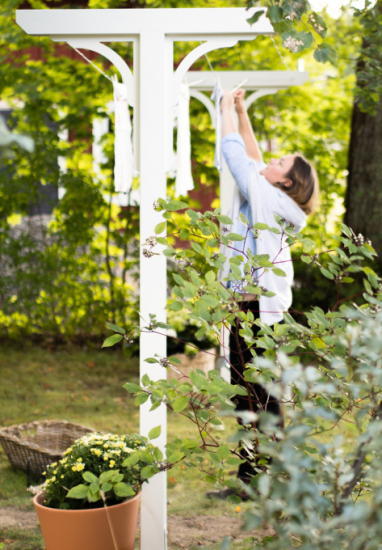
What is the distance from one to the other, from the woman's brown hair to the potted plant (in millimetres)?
1516

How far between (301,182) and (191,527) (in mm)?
1818

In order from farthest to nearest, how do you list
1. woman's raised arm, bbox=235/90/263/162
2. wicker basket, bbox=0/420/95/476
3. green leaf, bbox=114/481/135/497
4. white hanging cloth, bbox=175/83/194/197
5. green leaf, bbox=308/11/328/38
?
1. woman's raised arm, bbox=235/90/263/162
2. wicker basket, bbox=0/420/95/476
3. white hanging cloth, bbox=175/83/194/197
4. green leaf, bbox=308/11/328/38
5. green leaf, bbox=114/481/135/497

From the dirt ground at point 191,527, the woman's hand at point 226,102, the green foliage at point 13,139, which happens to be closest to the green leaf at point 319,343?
the green foliage at point 13,139

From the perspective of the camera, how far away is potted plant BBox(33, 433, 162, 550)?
1883 mm

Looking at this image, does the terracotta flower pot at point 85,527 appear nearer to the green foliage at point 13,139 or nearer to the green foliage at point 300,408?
the green foliage at point 300,408

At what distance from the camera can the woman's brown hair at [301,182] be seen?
273cm

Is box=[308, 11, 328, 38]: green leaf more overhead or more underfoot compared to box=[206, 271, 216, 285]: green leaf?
more overhead

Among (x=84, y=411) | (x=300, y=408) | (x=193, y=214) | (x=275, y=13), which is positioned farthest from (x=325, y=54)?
(x=84, y=411)

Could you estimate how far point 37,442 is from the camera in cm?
319

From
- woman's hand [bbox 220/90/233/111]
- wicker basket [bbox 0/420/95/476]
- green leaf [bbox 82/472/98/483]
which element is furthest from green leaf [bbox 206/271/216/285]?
wicker basket [bbox 0/420/95/476]

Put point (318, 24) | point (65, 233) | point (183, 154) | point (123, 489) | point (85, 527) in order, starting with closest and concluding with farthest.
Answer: point (123, 489) → point (318, 24) → point (85, 527) → point (183, 154) → point (65, 233)

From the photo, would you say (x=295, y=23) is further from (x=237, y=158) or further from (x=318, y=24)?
(x=237, y=158)

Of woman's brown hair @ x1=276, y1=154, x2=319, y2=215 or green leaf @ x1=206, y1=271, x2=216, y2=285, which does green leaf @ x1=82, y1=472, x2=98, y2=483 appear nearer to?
green leaf @ x1=206, y1=271, x2=216, y2=285

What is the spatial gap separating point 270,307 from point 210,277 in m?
1.11
